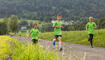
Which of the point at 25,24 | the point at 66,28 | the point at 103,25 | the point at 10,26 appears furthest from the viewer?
the point at 25,24

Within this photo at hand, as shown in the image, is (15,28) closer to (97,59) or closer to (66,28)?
(66,28)

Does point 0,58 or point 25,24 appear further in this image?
point 25,24

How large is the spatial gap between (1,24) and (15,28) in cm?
1147

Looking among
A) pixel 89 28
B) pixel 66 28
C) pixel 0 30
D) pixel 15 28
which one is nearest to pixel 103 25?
pixel 66 28

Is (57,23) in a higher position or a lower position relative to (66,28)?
higher

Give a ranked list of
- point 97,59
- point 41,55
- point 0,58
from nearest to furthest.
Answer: point 0,58 → point 41,55 → point 97,59

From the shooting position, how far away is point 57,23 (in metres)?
11.5

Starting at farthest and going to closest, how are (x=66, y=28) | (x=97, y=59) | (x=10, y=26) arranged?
(x=10, y=26), (x=66, y=28), (x=97, y=59)

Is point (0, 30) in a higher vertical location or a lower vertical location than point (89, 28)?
lower

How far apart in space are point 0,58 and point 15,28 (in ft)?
337

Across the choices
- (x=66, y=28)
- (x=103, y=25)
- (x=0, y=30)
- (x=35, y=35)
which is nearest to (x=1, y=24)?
(x=0, y=30)

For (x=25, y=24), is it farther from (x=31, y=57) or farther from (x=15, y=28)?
(x=31, y=57)

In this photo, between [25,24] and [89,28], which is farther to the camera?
[25,24]

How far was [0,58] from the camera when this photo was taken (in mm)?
3895
